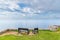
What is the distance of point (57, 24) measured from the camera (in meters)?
5.63

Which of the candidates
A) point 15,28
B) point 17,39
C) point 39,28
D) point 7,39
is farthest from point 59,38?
point 15,28

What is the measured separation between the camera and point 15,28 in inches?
216

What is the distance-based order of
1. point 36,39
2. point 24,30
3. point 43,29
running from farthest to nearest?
1. point 43,29
2. point 24,30
3. point 36,39

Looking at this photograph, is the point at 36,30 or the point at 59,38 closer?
the point at 59,38

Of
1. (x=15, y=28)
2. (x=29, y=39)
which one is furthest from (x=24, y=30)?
(x=29, y=39)

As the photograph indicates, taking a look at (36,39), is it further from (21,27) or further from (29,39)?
(21,27)

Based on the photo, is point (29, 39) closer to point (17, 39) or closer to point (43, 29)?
point (17, 39)

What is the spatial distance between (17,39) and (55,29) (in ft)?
7.82

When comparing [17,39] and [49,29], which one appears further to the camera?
[49,29]

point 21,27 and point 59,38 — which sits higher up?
point 21,27

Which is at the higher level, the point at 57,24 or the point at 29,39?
the point at 57,24

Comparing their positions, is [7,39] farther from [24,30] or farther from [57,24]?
[57,24]

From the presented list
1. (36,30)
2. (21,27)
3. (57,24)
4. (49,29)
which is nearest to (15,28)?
(21,27)

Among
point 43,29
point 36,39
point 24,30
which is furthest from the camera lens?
point 43,29
